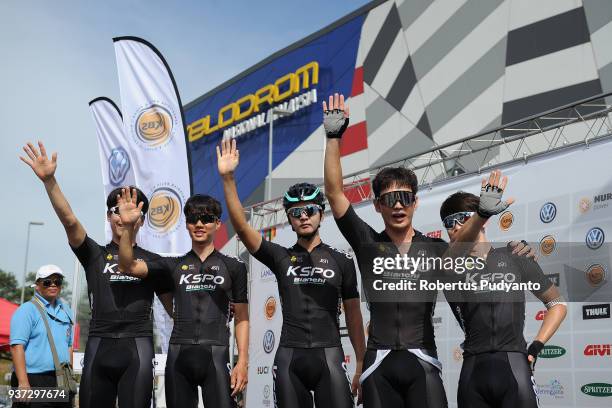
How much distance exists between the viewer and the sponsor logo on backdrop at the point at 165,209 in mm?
11270

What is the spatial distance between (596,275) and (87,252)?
5.06m

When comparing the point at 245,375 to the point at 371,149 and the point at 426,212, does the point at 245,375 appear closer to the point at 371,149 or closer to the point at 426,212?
the point at 426,212

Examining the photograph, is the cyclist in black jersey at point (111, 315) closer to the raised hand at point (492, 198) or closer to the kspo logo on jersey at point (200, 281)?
the kspo logo on jersey at point (200, 281)

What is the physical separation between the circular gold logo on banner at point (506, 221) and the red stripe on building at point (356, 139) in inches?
499

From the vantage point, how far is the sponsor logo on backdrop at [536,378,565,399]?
7.84 meters

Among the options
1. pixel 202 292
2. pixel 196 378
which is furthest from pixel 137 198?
pixel 196 378

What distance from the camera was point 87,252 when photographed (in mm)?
6293

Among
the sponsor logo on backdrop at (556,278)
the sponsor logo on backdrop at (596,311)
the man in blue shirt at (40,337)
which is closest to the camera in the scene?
the man in blue shirt at (40,337)

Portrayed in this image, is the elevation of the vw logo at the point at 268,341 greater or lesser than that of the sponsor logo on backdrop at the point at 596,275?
lesser

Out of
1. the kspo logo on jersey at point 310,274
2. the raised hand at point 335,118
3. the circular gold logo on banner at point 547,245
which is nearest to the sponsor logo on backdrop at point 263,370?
the circular gold logo on banner at point 547,245

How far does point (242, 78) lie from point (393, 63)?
32.1 ft

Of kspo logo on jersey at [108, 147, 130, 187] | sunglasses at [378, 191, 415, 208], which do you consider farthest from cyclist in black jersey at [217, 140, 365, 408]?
kspo logo on jersey at [108, 147, 130, 187]

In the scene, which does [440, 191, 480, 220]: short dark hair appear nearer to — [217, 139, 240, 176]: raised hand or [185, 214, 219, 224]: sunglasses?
[217, 139, 240, 176]: raised hand

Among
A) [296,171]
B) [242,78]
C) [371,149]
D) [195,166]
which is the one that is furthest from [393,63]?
[195,166]
